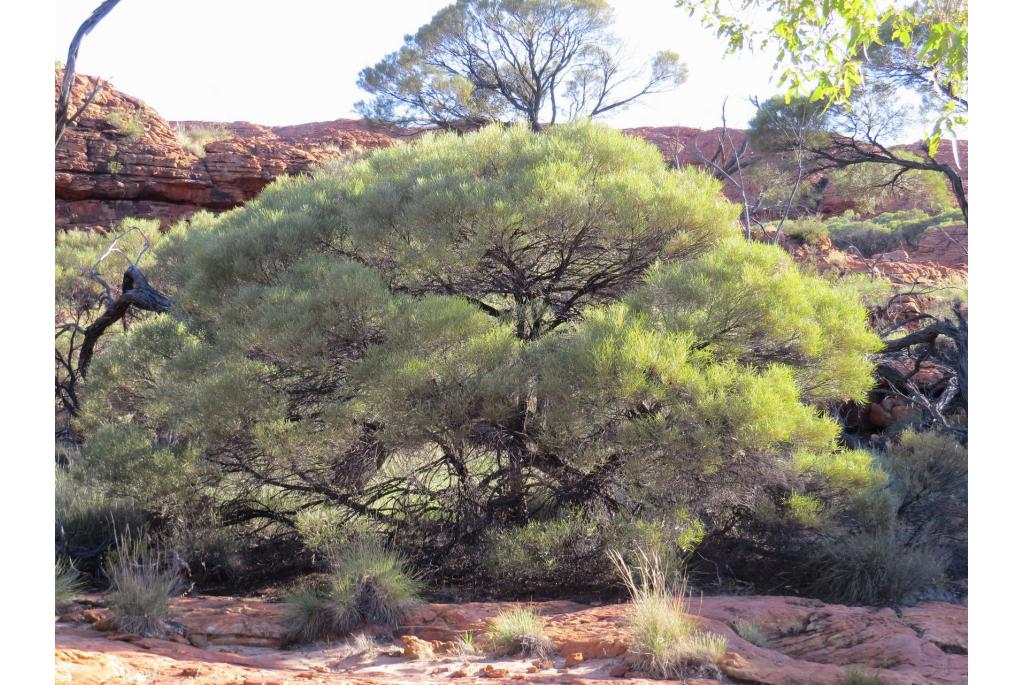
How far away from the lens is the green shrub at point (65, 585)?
212 inches

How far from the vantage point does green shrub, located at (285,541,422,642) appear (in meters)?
5.25

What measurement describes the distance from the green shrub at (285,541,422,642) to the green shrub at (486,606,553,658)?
0.77 meters

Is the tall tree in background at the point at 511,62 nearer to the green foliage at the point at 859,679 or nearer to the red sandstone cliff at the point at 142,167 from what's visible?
the red sandstone cliff at the point at 142,167

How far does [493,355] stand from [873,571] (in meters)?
2.95

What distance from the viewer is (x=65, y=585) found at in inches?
223

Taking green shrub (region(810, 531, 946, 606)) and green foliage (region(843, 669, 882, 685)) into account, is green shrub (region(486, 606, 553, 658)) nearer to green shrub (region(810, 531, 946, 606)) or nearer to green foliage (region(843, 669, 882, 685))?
green foliage (region(843, 669, 882, 685))

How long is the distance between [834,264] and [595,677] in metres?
16.5

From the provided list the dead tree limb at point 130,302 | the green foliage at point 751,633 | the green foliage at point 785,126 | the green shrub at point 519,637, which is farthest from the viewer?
the green foliage at point 785,126

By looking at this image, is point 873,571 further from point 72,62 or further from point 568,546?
point 72,62

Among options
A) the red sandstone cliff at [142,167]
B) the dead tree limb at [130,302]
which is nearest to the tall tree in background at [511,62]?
the red sandstone cliff at [142,167]

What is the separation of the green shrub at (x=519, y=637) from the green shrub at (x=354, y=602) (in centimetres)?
77

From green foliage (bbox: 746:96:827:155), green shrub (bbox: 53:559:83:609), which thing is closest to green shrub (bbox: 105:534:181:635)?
green shrub (bbox: 53:559:83:609)

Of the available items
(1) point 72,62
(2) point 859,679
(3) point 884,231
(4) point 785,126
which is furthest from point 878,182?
(1) point 72,62

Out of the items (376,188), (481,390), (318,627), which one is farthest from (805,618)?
(376,188)
